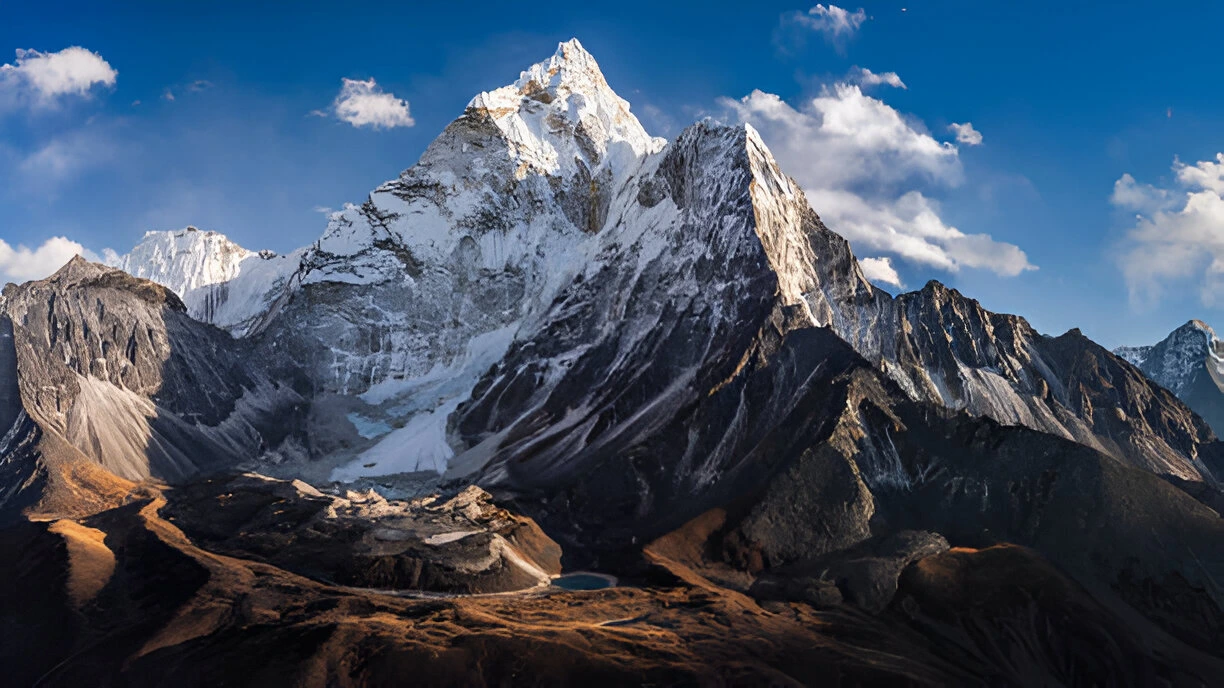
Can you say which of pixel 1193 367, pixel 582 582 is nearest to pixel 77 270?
pixel 582 582

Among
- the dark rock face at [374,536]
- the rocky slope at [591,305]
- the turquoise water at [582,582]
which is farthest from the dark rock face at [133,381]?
the turquoise water at [582,582]

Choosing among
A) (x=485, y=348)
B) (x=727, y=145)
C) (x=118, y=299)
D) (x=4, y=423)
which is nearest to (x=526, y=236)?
(x=485, y=348)

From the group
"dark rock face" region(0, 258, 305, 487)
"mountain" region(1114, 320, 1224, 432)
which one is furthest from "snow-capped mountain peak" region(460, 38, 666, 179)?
"mountain" region(1114, 320, 1224, 432)

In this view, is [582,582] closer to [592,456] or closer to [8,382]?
[592,456]

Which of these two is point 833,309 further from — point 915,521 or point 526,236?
point 526,236

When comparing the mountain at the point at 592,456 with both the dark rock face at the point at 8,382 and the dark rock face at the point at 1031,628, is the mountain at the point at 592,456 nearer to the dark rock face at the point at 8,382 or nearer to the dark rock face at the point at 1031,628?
the dark rock face at the point at 1031,628

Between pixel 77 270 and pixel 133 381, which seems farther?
pixel 77 270
